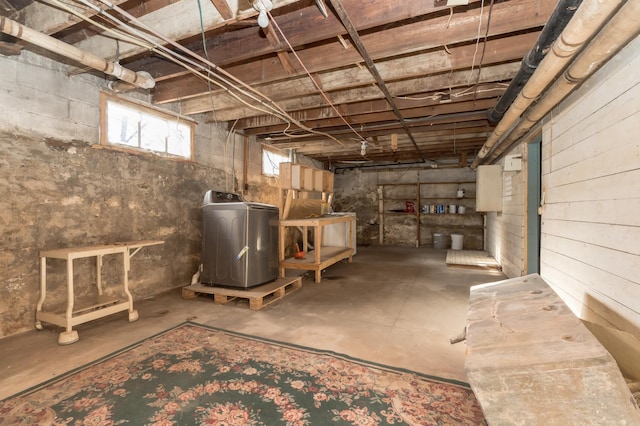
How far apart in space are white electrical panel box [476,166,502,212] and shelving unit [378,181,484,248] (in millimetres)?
2677

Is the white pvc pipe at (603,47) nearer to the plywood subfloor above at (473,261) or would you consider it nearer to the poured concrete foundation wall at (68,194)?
the plywood subfloor above at (473,261)

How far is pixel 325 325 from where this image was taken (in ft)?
8.81

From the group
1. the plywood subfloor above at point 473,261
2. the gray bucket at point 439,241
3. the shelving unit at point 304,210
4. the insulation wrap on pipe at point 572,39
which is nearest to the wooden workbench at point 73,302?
the shelving unit at point 304,210

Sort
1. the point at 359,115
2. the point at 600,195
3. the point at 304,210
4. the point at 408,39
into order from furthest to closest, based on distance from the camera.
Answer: the point at 304,210
the point at 359,115
the point at 408,39
the point at 600,195

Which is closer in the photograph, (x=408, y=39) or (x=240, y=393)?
(x=240, y=393)

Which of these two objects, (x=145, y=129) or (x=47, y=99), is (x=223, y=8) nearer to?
(x=47, y=99)

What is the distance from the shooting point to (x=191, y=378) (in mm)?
1816

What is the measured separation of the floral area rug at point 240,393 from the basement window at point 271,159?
417 cm

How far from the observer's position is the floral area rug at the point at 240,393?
1.47 metres

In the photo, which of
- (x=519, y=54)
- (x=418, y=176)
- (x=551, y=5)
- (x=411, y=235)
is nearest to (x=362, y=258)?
(x=411, y=235)

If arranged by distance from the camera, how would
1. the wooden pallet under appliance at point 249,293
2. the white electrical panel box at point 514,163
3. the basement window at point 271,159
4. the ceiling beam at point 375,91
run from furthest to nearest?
the basement window at point 271,159 → the white electrical panel box at point 514,163 → the wooden pallet under appliance at point 249,293 → the ceiling beam at point 375,91

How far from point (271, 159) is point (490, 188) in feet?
13.6

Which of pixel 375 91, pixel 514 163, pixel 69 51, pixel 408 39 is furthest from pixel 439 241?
pixel 69 51

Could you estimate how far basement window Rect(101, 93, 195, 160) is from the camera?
3.18m
